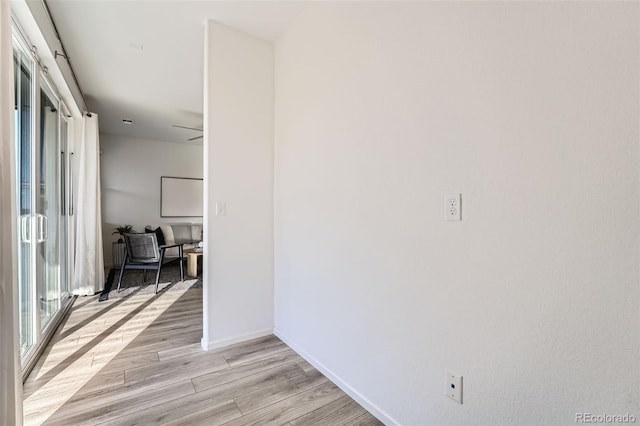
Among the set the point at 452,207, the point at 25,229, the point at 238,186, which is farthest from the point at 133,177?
the point at 452,207

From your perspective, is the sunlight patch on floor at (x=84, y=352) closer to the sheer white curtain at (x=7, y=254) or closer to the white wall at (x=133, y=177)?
the sheer white curtain at (x=7, y=254)

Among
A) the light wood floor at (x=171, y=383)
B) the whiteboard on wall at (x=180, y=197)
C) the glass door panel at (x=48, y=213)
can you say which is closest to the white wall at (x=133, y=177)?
the whiteboard on wall at (x=180, y=197)

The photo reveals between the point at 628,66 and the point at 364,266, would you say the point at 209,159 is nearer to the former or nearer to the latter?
the point at 364,266

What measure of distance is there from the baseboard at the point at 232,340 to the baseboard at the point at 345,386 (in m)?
0.21

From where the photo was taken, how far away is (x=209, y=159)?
2.25 m

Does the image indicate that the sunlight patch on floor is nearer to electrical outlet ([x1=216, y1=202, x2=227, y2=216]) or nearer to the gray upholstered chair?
the gray upholstered chair

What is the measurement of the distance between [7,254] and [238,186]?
145 centimetres

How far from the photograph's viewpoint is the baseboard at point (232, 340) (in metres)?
2.28

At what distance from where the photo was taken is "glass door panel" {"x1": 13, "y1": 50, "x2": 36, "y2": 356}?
6.42ft

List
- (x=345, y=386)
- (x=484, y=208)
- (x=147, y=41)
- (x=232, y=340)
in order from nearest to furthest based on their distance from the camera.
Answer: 1. (x=484, y=208)
2. (x=345, y=386)
3. (x=232, y=340)
4. (x=147, y=41)

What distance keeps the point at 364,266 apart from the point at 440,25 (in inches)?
48.8

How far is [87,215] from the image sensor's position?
378 cm

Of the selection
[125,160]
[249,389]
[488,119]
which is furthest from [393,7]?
[125,160]

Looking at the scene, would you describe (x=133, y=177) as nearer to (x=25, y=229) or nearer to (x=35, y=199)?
(x=35, y=199)
